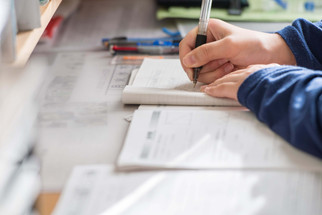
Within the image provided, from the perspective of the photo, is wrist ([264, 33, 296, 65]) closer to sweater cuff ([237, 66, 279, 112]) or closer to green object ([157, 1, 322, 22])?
sweater cuff ([237, 66, 279, 112])

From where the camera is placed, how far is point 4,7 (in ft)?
2.05

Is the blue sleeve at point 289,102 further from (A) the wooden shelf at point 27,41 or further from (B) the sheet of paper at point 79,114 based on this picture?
(A) the wooden shelf at point 27,41

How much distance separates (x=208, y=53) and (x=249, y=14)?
0.38 meters

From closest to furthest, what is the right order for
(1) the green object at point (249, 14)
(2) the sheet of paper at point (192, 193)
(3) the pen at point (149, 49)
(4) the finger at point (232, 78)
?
(2) the sheet of paper at point (192, 193) < (4) the finger at point (232, 78) < (3) the pen at point (149, 49) < (1) the green object at point (249, 14)

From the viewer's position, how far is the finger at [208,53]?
30.5 inches

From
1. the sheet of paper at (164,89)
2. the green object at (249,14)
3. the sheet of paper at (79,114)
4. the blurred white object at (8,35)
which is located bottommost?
the sheet of paper at (79,114)

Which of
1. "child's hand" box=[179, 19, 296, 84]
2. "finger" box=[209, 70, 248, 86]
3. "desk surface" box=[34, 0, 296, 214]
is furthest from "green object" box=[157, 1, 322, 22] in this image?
"finger" box=[209, 70, 248, 86]

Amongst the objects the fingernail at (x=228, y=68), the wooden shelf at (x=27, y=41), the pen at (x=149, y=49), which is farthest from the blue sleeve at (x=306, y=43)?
the wooden shelf at (x=27, y=41)

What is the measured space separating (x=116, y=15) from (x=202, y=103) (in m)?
0.57

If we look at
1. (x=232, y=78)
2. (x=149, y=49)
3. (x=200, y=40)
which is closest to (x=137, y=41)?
(x=149, y=49)

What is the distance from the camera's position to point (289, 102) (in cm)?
62

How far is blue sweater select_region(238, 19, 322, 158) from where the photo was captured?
1.88 ft

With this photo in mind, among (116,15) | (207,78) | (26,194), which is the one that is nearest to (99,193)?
(26,194)

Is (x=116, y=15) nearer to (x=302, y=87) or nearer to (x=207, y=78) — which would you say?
(x=207, y=78)
